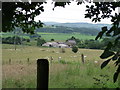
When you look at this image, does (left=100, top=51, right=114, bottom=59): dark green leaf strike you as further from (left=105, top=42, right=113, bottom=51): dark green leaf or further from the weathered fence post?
the weathered fence post

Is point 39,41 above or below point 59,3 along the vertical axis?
below

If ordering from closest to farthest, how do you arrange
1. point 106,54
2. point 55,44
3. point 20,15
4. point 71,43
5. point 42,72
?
point 106,54
point 42,72
point 20,15
point 55,44
point 71,43

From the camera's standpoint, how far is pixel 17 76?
7129 millimetres

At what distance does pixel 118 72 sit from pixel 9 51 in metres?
14.7

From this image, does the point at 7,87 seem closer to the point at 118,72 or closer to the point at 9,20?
the point at 9,20

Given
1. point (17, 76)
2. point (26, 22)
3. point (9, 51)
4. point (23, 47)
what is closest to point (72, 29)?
point (23, 47)

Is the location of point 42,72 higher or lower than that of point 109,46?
lower

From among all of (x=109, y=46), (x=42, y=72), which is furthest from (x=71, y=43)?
(x=109, y=46)

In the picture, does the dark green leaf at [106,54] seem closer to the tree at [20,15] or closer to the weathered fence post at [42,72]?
the weathered fence post at [42,72]

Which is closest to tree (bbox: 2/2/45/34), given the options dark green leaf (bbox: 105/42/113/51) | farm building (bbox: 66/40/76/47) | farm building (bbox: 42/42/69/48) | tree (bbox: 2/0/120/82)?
tree (bbox: 2/0/120/82)

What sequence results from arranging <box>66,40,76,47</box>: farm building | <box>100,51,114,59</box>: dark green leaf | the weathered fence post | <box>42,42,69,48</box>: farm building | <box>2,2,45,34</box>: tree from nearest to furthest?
<box>100,51,114,59</box>: dark green leaf < the weathered fence post < <box>2,2,45,34</box>: tree < <box>42,42,69,48</box>: farm building < <box>66,40,76,47</box>: farm building

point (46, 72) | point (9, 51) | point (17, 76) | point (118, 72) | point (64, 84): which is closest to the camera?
point (118, 72)

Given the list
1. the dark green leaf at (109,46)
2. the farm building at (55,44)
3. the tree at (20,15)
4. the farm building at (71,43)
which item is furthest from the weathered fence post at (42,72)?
the farm building at (71,43)

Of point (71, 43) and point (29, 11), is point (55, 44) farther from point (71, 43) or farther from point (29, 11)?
point (29, 11)
